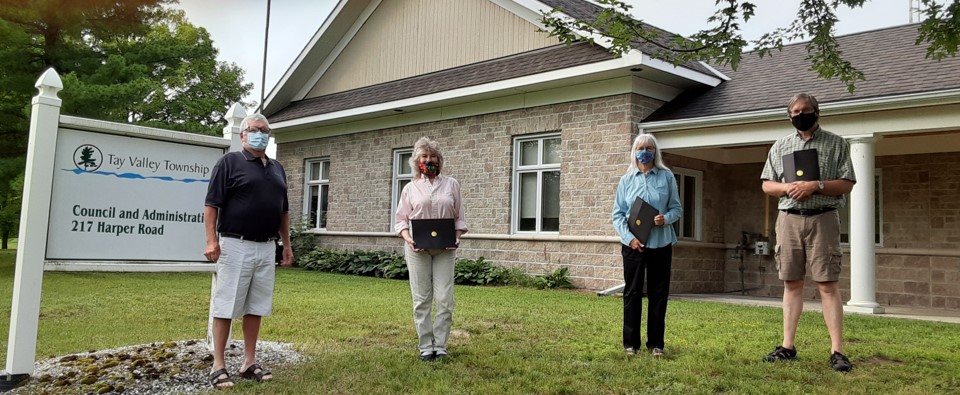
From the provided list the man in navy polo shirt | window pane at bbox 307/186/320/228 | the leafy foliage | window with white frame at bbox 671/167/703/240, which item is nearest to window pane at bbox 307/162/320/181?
window pane at bbox 307/186/320/228

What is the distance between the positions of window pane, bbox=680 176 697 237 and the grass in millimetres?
3265

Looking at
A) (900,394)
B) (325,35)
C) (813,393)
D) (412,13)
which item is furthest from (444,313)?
(325,35)

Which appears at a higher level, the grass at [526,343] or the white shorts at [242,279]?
the white shorts at [242,279]

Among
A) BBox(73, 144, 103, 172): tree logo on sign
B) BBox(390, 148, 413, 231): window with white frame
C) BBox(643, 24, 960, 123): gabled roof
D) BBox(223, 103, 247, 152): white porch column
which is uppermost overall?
BBox(643, 24, 960, 123): gabled roof

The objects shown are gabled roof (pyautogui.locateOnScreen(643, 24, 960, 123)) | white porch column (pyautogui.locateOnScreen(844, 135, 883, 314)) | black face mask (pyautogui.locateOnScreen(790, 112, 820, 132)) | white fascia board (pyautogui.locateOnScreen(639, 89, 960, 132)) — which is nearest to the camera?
black face mask (pyautogui.locateOnScreen(790, 112, 820, 132))

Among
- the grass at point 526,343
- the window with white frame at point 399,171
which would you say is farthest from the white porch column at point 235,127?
the window with white frame at point 399,171

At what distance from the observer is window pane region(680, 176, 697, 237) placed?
42.2 ft

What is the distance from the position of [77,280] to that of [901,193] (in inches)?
536

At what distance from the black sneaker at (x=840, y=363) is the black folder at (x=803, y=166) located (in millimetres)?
1189

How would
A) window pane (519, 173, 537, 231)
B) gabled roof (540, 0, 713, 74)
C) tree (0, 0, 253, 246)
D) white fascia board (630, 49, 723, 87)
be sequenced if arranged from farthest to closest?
tree (0, 0, 253, 246) < window pane (519, 173, 537, 231) < gabled roof (540, 0, 713, 74) < white fascia board (630, 49, 723, 87)

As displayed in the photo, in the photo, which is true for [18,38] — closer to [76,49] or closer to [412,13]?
[76,49]

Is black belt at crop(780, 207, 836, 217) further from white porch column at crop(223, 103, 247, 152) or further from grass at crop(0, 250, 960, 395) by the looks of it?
white porch column at crop(223, 103, 247, 152)

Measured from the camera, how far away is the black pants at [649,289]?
5.32 metres

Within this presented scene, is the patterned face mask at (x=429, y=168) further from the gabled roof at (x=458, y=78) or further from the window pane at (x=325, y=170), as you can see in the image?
the window pane at (x=325, y=170)
